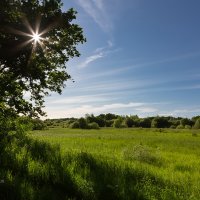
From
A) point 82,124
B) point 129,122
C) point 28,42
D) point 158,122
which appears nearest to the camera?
point 28,42

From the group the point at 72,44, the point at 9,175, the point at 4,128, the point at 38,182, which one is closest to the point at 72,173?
the point at 38,182

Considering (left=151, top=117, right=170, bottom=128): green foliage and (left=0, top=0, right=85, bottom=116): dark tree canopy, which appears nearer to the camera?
(left=0, top=0, right=85, bottom=116): dark tree canopy

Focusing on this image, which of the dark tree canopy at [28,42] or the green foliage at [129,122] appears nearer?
the dark tree canopy at [28,42]

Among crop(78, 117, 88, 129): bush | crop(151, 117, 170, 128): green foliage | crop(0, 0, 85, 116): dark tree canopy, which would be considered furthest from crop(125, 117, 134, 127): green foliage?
crop(0, 0, 85, 116): dark tree canopy

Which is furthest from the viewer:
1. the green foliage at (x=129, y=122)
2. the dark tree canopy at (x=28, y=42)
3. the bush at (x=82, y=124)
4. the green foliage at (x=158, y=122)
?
the green foliage at (x=129, y=122)

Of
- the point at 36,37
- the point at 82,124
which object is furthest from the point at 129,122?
the point at 36,37

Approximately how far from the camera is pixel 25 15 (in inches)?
610

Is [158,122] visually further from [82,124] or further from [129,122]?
[82,124]

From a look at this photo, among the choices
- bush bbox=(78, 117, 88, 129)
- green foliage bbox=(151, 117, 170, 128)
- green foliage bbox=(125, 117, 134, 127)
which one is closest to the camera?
bush bbox=(78, 117, 88, 129)

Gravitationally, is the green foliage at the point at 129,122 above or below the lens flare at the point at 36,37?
above

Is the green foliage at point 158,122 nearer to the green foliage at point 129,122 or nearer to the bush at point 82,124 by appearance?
the green foliage at point 129,122

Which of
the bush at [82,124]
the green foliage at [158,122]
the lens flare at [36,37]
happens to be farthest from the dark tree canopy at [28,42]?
the green foliage at [158,122]

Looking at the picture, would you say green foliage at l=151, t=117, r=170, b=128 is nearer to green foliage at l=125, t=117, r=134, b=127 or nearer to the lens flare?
green foliage at l=125, t=117, r=134, b=127

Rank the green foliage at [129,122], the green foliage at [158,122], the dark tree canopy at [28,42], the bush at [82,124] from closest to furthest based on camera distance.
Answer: the dark tree canopy at [28,42], the bush at [82,124], the green foliage at [158,122], the green foliage at [129,122]
